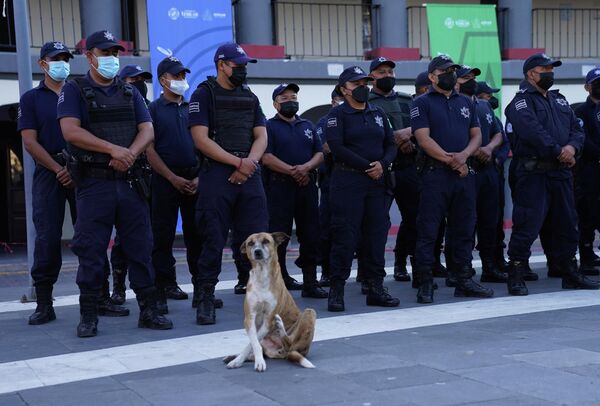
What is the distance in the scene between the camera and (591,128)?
955 centimetres

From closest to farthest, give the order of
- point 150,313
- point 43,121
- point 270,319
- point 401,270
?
point 270,319 < point 150,313 < point 43,121 < point 401,270

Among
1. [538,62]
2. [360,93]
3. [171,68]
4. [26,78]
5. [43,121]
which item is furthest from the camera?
[26,78]

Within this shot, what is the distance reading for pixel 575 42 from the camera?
835 inches

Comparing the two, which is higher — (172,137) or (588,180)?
(172,137)

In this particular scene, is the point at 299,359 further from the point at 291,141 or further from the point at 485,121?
the point at 485,121

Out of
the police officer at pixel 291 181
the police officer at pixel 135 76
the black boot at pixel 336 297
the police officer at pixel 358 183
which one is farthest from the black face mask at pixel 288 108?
the black boot at pixel 336 297

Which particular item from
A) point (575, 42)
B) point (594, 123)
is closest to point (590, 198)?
point (594, 123)

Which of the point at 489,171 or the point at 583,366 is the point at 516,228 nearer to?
the point at 489,171

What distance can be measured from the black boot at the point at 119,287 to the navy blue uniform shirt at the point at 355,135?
236cm

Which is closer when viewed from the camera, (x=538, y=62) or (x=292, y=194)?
(x=538, y=62)

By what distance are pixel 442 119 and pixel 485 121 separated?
1.40m

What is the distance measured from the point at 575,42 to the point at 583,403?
18338 millimetres

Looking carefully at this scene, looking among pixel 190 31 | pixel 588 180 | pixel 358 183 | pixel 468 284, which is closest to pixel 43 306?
pixel 358 183

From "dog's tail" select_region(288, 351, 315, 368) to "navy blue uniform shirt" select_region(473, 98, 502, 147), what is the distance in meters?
4.47
